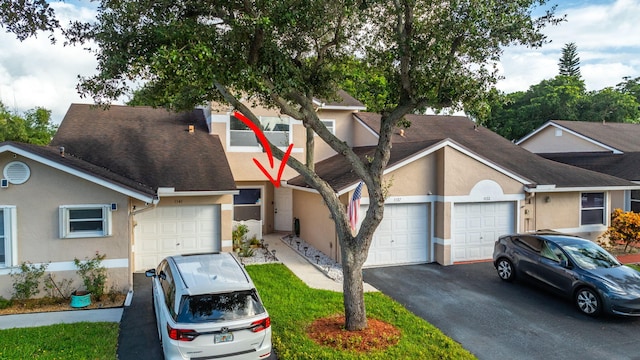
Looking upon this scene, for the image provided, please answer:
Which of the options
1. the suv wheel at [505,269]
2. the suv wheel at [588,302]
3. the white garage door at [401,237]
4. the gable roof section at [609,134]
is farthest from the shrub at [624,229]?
the suv wheel at [588,302]

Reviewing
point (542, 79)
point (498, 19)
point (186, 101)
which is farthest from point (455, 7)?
point (542, 79)

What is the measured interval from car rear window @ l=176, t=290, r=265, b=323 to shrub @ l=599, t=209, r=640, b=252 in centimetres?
1619

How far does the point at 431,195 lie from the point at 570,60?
54987 mm

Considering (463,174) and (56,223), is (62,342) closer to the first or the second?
(56,223)

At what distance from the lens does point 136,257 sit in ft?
45.2

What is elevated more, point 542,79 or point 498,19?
point 542,79

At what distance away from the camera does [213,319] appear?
6.78 metres

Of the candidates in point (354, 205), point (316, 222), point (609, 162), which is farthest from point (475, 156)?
point (609, 162)

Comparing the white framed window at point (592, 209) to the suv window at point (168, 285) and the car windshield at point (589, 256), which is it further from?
the suv window at point (168, 285)

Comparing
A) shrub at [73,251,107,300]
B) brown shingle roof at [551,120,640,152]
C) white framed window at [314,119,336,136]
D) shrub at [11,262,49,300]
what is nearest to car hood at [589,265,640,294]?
shrub at [73,251,107,300]

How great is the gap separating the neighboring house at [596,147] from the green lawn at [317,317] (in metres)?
16.7

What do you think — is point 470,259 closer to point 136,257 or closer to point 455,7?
point 455,7

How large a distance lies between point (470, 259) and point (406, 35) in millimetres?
9360

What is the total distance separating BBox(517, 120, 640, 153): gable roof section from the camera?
24.2 m
